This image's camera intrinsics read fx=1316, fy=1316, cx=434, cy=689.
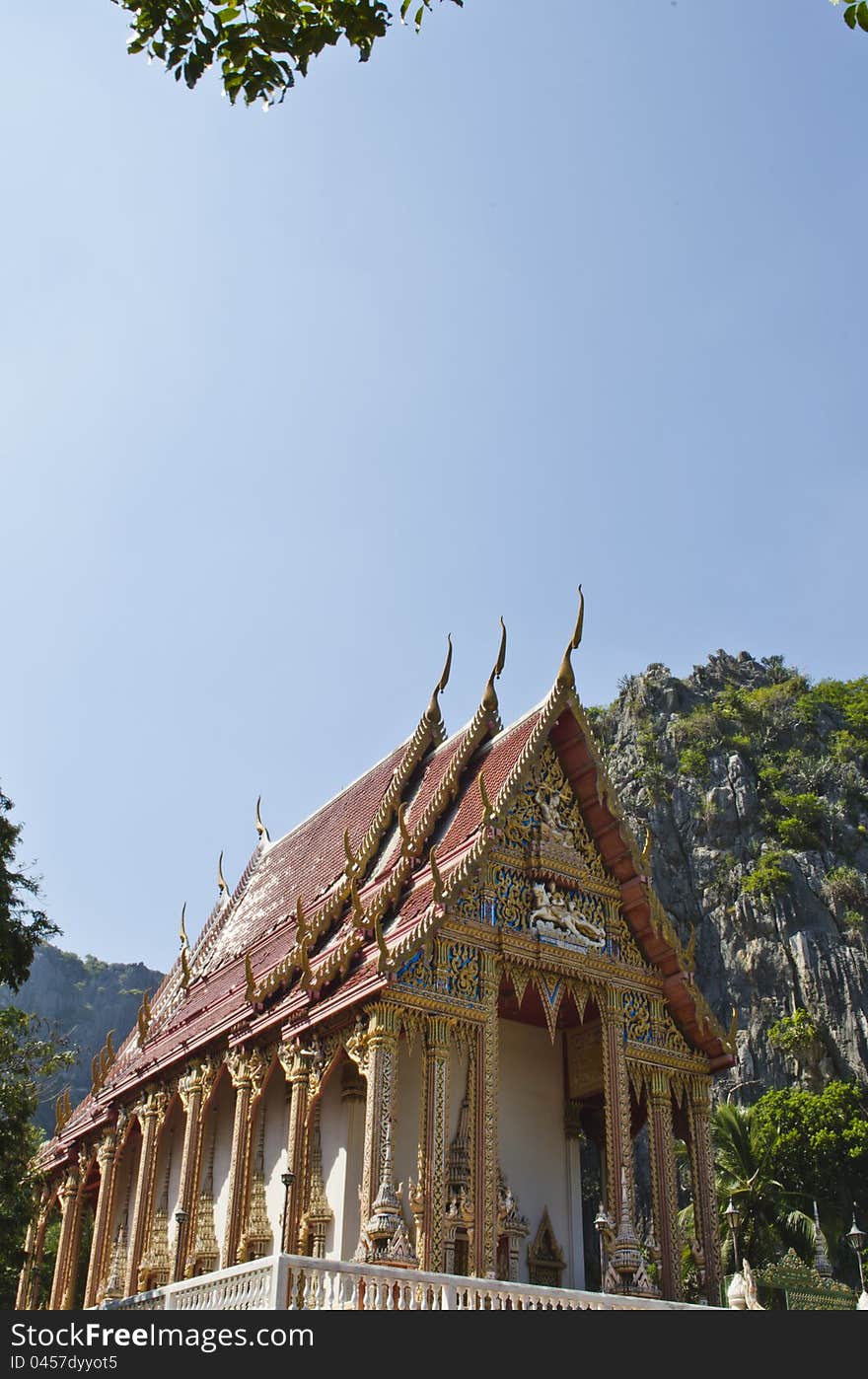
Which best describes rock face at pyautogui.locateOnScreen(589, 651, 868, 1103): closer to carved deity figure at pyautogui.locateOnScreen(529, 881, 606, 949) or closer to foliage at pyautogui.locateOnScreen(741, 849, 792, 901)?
foliage at pyautogui.locateOnScreen(741, 849, 792, 901)

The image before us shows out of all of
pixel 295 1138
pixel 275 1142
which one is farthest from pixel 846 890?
pixel 295 1138

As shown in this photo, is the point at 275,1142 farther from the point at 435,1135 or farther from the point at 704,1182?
the point at 704,1182

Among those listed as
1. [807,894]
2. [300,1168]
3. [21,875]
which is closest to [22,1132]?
[21,875]

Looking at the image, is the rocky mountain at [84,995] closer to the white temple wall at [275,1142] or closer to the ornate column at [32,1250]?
the ornate column at [32,1250]

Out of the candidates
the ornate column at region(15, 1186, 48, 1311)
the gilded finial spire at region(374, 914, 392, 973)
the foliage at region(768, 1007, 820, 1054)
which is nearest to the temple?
the gilded finial spire at region(374, 914, 392, 973)

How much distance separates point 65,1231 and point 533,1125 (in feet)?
25.4

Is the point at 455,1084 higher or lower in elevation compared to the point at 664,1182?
higher

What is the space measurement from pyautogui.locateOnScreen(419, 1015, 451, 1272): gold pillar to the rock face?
103 feet

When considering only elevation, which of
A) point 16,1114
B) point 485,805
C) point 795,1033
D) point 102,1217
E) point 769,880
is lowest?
point 102,1217

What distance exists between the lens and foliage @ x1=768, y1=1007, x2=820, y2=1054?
45906mm

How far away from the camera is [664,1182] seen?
46.5 feet

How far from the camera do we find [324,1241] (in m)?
12.4
